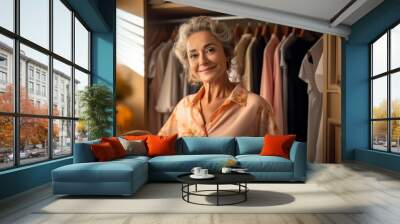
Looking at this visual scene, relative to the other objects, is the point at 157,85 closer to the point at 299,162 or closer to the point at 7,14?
the point at 299,162

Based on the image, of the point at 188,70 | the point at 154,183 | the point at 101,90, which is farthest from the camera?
the point at 188,70

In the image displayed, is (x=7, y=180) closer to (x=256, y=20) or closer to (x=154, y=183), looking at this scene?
(x=154, y=183)

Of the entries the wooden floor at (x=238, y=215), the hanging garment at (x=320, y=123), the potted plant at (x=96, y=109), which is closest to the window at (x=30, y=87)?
the wooden floor at (x=238, y=215)

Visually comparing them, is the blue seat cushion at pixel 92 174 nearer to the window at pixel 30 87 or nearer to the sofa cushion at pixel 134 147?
the window at pixel 30 87

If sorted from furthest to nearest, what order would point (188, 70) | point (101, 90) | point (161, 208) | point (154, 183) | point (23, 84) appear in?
point (188, 70), point (101, 90), point (154, 183), point (23, 84), point (161, 208)

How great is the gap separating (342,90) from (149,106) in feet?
13.1

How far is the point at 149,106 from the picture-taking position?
26.2 feet

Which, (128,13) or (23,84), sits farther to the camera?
(128,13)

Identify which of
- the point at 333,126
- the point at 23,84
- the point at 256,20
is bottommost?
the point at 333,126

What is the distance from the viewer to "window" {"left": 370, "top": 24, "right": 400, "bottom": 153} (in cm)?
684

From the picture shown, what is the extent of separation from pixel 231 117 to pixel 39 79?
3.62 meters

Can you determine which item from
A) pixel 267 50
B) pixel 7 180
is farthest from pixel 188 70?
pixel 7 180

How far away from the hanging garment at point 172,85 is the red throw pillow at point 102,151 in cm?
281

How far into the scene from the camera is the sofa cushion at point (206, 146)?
19.9 ft
